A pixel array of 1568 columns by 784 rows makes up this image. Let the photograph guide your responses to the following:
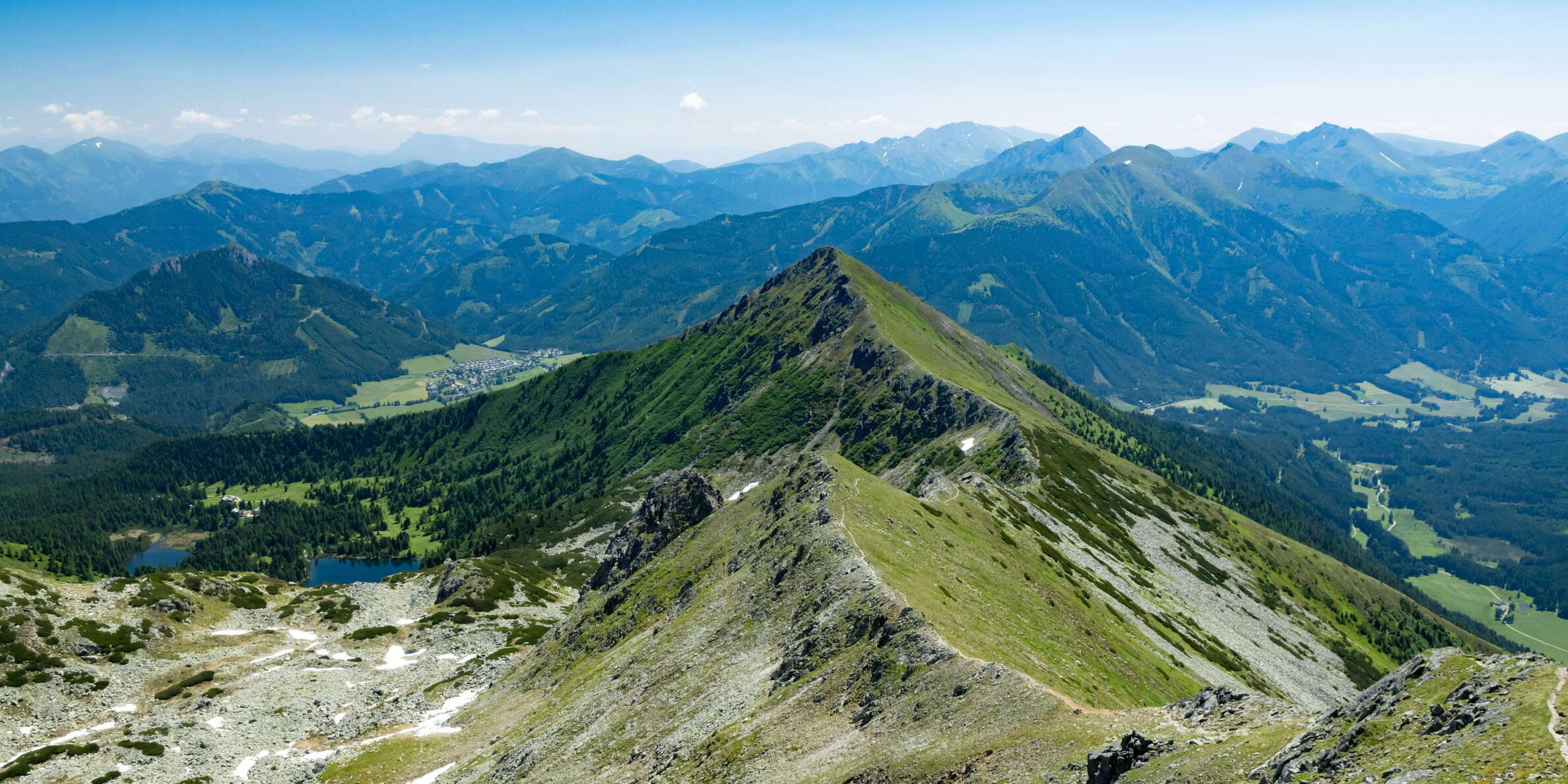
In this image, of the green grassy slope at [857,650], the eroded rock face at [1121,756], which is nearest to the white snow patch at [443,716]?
the green grassy slope at [857,650]

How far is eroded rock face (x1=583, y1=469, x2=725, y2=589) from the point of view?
500 feet

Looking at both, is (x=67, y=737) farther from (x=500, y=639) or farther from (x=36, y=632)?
(x=500, y=639)

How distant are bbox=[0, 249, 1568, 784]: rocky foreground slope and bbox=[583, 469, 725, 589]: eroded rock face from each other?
3.02 feet

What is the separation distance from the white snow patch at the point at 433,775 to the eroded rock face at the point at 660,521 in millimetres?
57384

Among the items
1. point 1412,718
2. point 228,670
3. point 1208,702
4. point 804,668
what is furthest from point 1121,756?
point 228,670

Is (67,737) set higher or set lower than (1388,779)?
lower

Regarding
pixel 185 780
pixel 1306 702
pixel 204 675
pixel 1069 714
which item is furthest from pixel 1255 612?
pixel 204 675

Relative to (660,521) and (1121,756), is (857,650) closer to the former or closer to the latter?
(1121,756)

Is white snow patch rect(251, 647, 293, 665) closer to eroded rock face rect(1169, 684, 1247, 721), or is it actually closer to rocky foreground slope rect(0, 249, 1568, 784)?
rocky foreground slope rect(0, 249, 1568, 784)

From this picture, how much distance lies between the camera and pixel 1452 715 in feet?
118

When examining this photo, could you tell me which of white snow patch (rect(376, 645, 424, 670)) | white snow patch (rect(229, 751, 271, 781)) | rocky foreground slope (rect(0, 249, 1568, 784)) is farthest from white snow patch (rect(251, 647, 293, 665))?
white snow patch (rect(229, 751, 271, 781))

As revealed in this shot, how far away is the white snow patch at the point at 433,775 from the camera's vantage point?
Answer: 90.2 m

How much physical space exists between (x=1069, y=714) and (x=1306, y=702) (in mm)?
106227

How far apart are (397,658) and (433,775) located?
229 ft
